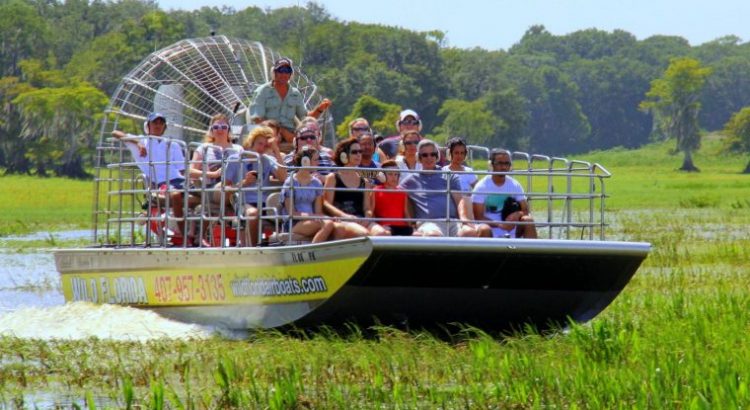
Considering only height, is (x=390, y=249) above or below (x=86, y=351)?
above

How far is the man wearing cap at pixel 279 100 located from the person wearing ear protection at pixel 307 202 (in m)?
2.47

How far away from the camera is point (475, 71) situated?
573 feet

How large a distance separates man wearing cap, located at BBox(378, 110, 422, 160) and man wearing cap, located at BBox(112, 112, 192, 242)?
1.91 metres

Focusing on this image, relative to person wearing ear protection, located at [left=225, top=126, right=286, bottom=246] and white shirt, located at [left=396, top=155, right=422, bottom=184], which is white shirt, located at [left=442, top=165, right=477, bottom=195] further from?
person wearing ear protection, located at [left=225, top=126, right=286, bottom=246]

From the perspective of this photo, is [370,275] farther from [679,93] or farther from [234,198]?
[679,93]

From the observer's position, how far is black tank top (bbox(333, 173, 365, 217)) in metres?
14.7

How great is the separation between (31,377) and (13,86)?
9792 cm

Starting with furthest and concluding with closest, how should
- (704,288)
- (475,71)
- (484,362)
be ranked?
1. (475,71)
2. (704,288)
3. (484,362)

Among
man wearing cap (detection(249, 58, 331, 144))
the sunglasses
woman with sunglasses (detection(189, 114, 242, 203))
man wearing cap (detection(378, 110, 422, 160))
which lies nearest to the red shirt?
the sunglasses

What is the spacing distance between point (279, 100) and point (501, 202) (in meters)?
3.05

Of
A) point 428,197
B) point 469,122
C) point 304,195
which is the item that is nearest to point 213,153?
point 304,195

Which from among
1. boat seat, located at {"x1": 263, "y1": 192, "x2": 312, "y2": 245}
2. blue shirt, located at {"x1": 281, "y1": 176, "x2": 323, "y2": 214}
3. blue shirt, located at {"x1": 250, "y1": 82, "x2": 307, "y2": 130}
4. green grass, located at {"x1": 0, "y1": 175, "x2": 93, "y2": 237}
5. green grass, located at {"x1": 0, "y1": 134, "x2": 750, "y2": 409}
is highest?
blue shirt, located at {"x1": 250, "y1": 82, "x2": 307, "y2": 130}

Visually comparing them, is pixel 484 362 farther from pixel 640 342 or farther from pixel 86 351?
pixel 86 351

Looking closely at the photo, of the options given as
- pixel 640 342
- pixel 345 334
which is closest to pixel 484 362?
pixel 640 342
